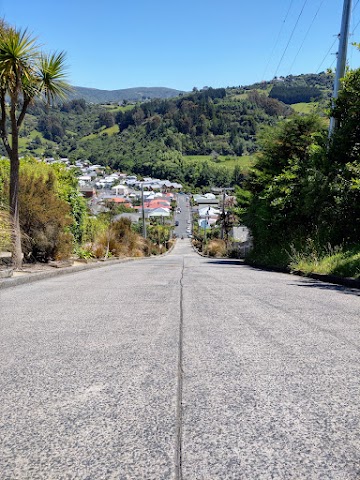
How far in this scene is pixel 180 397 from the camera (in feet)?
9.04

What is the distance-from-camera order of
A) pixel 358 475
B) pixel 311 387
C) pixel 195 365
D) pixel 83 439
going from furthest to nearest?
pixel 195 365, pixel 311 387, pixel 83 439, pixel 358 475

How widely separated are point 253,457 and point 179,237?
108249 mm

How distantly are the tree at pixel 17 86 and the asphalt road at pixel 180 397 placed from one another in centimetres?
612

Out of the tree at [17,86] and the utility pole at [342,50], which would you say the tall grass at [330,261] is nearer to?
the utility pole at [342,50]

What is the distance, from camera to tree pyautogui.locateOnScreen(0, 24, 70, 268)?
10055 mm

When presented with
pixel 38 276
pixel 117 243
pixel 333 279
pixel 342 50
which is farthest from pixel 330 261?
pixel 117 243

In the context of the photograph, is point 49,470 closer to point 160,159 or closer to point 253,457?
point 253,457

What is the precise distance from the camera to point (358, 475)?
195 cm

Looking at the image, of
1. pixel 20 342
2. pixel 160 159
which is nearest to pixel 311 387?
pixel 20 342

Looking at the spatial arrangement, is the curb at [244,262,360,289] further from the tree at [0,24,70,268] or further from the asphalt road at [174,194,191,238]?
the asphalt road at [174,194,191,238]

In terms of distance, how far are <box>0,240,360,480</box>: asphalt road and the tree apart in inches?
241

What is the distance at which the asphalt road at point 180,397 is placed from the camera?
6.72ft

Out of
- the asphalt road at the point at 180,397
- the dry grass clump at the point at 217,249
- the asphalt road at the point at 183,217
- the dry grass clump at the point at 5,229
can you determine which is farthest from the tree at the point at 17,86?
the asphalt road at the point at 183,217

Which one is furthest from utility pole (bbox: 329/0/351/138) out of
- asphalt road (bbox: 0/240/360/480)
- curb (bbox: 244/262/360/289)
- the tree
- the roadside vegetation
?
asphalt road (bbox: 0/240/360/480)
